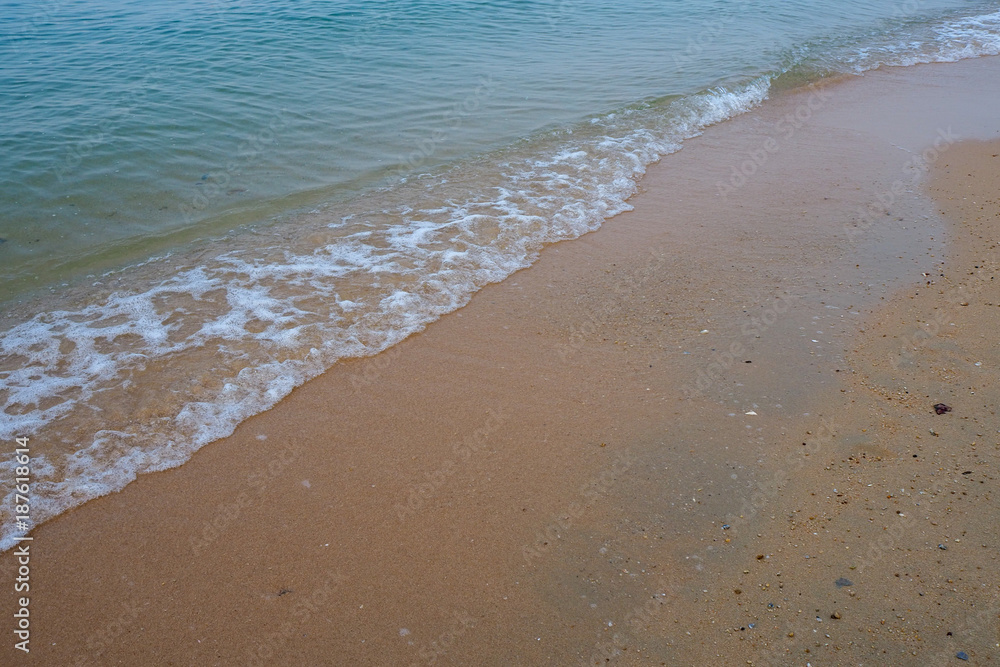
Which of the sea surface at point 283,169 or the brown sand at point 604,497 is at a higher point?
the sea surface at point 283,169

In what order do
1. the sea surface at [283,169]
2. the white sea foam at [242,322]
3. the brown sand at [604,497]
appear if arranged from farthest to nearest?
the sea surface at [283,169] < the white sea foam at [242,322] < the brown sand at [604,497]

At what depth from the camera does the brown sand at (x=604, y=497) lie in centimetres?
333

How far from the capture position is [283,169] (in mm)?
8867

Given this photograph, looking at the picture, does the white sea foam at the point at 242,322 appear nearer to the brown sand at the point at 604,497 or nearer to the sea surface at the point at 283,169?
the sea surface at the point at 283,169

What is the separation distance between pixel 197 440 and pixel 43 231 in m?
4.49

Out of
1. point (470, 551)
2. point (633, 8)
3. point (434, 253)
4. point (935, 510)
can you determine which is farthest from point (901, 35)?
point (470, 551)

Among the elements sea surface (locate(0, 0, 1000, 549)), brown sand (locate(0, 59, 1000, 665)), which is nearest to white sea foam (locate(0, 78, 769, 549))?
sea surface (locate(0, 0, 1000, 549))

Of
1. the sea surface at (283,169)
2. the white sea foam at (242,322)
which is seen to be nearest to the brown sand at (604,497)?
the white sea foam at (242,322)

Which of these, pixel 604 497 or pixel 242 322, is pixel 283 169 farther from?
pixel 604 497

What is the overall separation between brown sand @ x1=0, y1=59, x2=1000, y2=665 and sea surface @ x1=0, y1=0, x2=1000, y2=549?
0.58m

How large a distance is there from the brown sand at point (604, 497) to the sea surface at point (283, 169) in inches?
22.7

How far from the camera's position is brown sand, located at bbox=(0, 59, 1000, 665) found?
333cm

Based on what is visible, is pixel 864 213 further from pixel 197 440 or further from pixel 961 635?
pixel 197 440

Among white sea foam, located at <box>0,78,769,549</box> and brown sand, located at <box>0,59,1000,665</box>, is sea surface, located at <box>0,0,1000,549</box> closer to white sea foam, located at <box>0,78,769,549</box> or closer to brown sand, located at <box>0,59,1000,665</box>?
white sea foam, located at <box>0,78,769,549</box>
